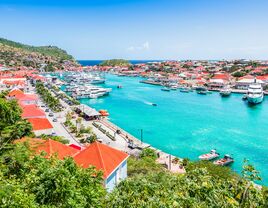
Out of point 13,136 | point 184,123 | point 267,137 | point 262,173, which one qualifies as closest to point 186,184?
point 13,136

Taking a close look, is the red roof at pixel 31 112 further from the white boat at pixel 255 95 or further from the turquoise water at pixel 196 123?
the white boat at pixel 255 95

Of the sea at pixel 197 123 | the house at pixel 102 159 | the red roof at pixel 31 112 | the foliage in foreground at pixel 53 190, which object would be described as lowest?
the sea at pixel 197 123

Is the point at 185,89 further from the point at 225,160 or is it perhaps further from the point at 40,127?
the point at 40,127

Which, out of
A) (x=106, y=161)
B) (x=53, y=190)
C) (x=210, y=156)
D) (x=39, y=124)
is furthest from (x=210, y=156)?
(x=53, y=190)

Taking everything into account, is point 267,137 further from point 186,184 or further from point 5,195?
point 5,195

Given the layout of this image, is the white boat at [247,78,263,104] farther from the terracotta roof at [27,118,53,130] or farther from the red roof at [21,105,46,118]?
the terracotta roof at [27,118,53,130]

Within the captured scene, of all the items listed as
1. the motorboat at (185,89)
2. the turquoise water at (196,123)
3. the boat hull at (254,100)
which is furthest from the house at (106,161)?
the motorboat at (185,89)
